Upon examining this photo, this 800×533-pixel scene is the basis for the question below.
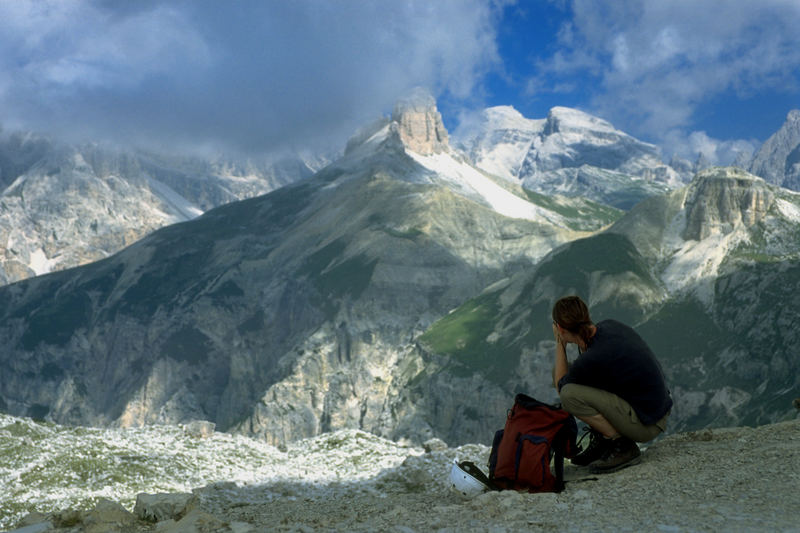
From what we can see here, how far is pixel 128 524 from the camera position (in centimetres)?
1686

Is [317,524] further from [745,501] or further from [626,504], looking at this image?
[745,501]

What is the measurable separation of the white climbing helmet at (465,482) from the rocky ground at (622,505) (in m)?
0.29

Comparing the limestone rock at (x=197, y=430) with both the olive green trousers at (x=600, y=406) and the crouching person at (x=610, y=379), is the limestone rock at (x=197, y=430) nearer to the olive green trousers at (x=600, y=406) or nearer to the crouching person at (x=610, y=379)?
the crouching person at (x=610, y=379)

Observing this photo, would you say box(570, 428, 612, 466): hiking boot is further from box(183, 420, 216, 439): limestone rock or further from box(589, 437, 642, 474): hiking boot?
box(183, 420, 216, 439): limestone rock

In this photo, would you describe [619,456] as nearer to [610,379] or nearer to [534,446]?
[610,379]

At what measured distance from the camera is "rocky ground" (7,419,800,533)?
10.7 m

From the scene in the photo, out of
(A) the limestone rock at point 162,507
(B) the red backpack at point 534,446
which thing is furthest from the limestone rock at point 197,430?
(B) the red backpack at point 534,446

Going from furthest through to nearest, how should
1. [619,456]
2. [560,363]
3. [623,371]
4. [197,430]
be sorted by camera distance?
[197,430] < [619,456] < [560,363] < [623,371]

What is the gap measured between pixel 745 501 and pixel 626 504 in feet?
6.27

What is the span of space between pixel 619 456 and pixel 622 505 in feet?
11.6

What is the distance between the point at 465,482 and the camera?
47.7ft

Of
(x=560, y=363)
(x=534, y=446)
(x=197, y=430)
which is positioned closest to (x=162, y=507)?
(x=534, y=446)

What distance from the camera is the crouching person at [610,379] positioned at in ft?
45.2

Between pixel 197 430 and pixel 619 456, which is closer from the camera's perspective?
pixel 619 456
